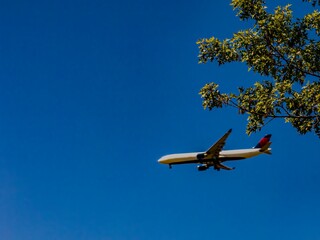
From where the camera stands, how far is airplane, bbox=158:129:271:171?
164 feet

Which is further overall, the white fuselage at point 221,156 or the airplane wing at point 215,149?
the white fuselage at point 221,156

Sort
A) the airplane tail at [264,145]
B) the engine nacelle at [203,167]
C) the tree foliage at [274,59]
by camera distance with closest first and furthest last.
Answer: the tree foliage at [274,59], the engine nacelle at [203,167], the airplane tail at [264,145]

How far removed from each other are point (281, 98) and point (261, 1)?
6.37 metres

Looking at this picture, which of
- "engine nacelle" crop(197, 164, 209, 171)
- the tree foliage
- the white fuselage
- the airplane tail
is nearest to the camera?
the tree foliage

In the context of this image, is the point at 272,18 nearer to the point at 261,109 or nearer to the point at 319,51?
the point at 319,51

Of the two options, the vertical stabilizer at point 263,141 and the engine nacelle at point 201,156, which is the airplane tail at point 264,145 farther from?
the engine nacelle at point 201,156

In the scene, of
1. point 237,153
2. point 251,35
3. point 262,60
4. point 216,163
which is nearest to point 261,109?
point 262,60

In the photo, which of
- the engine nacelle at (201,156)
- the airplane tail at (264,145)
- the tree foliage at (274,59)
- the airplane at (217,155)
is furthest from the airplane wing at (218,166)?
the tree foliage at (274,59)

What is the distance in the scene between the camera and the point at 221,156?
172ft

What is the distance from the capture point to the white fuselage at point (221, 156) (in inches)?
2113

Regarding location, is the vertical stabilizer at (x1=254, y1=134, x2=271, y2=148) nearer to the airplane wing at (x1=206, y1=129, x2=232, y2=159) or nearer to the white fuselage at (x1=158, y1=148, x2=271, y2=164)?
the white fuselage at (x1=158, y1=148, x2=271, y2=164)

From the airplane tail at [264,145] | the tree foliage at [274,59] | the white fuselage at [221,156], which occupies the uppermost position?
the airplane tail at [264,145]

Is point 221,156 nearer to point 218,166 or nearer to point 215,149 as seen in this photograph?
point 218,166

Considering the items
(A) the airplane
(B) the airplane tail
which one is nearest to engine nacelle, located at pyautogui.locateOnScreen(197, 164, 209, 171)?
(A) the airplane
